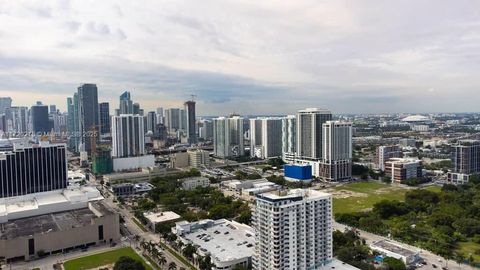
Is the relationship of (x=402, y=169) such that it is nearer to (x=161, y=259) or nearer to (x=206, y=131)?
(x=161, y=259)

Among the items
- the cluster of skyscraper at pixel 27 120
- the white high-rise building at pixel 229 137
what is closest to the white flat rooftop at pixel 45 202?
the white high-rise building at pixel 229 137

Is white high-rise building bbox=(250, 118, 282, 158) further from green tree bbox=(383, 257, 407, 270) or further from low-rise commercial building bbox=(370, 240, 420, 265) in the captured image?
green tree bbox=(383, 257, 407, 270)

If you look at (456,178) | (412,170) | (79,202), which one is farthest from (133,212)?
(456,178)

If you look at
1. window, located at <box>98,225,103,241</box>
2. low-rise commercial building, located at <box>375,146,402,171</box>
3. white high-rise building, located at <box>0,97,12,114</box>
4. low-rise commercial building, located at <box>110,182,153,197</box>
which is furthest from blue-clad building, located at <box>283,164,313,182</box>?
white high-rise building, located at <box>0,97,12,114</box>

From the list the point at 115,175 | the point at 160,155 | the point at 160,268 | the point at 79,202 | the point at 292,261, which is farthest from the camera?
the point at 160,155

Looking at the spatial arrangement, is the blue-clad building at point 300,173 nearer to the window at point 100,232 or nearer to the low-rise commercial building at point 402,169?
the low-rise commercial building at point 402,169

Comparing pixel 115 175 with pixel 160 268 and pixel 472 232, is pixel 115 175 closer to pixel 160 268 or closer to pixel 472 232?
pixel 160 268

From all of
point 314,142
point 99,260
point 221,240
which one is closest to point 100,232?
point 99,260
